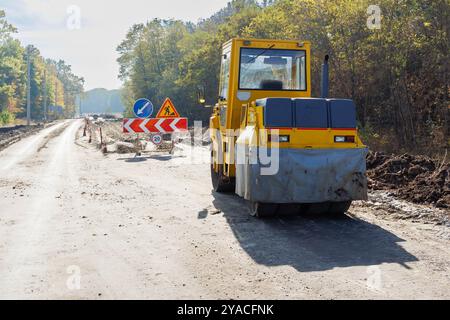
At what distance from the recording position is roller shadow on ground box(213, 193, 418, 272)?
5.65 metres

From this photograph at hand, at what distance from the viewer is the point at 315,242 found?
21.2ft

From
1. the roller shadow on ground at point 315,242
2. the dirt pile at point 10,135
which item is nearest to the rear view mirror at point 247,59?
the roller shadow on ground at point 315,242

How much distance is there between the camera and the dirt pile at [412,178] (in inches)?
342

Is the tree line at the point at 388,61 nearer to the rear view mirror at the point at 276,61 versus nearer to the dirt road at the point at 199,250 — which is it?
the rear view mirror at the point at 276,61

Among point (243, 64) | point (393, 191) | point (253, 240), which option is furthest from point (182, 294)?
point (393, 191)

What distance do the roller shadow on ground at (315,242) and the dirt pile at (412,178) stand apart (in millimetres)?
1820

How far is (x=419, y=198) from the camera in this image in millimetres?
8719

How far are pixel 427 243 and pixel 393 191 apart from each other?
3.28m

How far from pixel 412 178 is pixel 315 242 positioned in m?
4.61

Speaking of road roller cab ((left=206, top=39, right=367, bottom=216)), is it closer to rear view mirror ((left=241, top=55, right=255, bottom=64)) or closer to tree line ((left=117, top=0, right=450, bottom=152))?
rear view mirror ((left=241, top=55, right=255, bottom=64))

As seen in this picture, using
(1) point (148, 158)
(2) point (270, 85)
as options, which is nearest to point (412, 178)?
(2) point (270, 85)

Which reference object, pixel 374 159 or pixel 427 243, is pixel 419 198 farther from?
pixel 374 159

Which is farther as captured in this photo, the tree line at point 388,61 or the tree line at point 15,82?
the tree line at point 15,82

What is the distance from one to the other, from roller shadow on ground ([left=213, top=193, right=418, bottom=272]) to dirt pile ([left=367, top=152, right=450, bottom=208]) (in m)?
1.82
